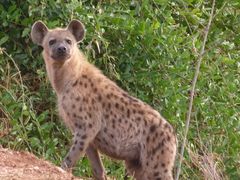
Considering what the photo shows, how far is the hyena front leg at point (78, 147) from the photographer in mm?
6656

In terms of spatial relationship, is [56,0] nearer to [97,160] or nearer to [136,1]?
[136,1]

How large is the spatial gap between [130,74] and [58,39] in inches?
58.7

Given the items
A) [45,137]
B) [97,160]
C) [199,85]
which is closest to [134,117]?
[97,160]

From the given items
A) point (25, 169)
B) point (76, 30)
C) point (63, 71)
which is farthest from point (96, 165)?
point (76, 30)

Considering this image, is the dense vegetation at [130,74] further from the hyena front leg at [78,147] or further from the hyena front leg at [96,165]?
the hyena front leg at [78,147]

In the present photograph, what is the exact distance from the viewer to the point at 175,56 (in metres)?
8.51

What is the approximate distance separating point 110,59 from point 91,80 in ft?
4.97

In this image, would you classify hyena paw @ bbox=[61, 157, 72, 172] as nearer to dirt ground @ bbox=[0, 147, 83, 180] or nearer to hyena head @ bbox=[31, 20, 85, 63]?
dirt ground @ bbox=[0, 147, 83, 180]

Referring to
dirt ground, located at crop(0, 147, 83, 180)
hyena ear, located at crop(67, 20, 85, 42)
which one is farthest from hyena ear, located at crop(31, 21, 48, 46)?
dirt ground, located at crop(0, 147, 83, 180)

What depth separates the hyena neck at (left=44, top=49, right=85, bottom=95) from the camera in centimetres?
694

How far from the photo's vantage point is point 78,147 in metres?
6.66

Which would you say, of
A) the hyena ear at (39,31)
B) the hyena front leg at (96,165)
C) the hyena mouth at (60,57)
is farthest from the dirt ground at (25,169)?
the hyena ear at (39,31)

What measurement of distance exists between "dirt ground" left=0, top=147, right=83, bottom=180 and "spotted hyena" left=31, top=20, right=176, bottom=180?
34cm

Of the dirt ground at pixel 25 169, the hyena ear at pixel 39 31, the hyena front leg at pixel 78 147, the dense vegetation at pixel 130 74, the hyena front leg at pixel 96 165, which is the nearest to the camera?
the dirt ground at pixel 25 169
